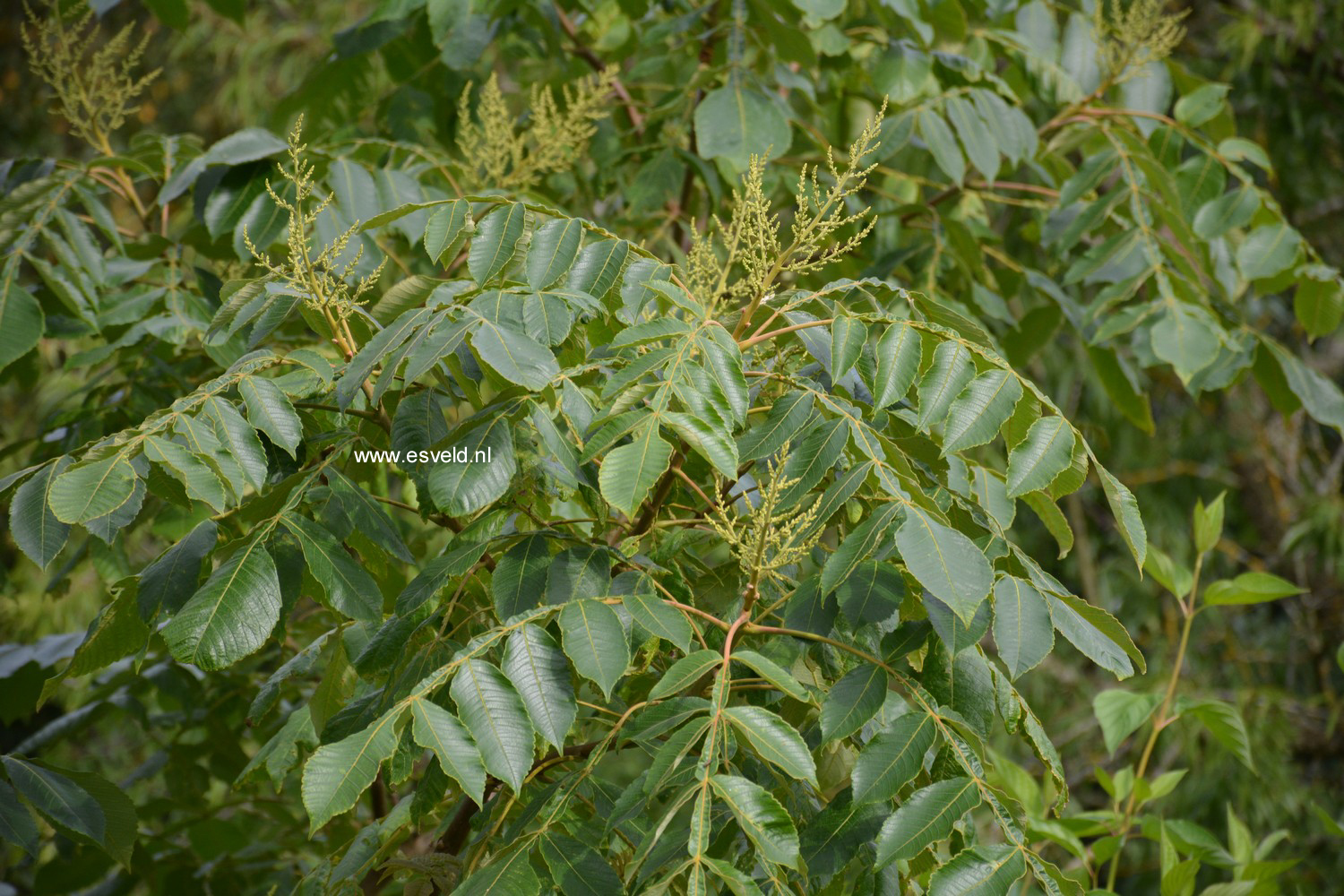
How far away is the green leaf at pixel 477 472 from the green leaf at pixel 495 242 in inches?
7.4

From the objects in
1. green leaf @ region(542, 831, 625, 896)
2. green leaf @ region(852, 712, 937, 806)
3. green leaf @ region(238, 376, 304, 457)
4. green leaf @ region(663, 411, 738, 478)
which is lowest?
green leaf @ region(542, 831, 625, 896)

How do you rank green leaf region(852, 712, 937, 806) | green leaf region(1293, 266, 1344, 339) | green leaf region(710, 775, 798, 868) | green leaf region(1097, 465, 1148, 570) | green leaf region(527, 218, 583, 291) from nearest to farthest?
1. green leaf region(710, 775, 798, 868)
2. green leaf region(852, 712, 937, 806)
3. green leaf region(1097, 465, 1148, 570)
4. green leaf region(527, 218, 583, 291)
5. green leaf region(1293, 266, 1344, 339)

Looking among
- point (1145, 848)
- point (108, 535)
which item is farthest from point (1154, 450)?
point (108, 535)

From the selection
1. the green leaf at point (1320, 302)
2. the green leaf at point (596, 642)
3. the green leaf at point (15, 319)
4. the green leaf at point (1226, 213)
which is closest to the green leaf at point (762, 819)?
the green leaf at point (596, 642)

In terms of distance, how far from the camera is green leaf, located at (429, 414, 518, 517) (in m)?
0.98

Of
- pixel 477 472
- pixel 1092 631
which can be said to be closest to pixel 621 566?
pixel 477 472

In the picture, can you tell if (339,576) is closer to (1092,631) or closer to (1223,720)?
(1092,631)

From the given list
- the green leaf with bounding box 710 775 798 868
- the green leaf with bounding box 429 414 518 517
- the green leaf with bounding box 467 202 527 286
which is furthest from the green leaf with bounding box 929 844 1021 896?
the green leaf with bounding box 467 202 527 286

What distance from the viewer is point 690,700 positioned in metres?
0.94

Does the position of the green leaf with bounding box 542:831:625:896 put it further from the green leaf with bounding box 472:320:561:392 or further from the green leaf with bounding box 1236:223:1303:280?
the green leaf with bounding box 1236:223:1303:280

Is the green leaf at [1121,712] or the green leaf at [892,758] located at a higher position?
the green leaf at [892,758]

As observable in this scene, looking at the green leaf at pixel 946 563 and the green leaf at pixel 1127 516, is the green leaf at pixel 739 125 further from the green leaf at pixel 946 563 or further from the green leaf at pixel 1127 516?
the green leaf at pixel 946 563

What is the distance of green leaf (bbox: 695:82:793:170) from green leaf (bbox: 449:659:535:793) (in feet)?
3.43

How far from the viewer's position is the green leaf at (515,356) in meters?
0.97
